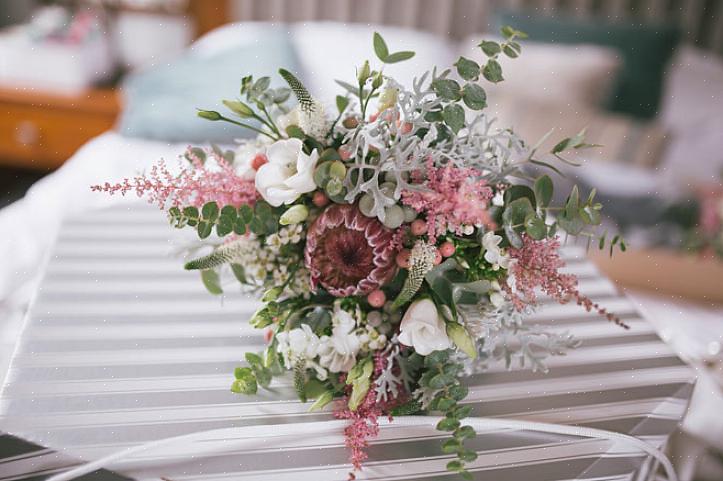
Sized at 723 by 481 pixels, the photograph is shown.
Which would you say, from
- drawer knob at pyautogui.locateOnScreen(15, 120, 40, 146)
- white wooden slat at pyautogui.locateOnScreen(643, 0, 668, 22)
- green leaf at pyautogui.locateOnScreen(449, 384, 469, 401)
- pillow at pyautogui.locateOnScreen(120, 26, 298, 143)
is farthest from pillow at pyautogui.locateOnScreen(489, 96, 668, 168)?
drawer knob at pyautogui.locateOnScreen(15, 120, 40, 146)

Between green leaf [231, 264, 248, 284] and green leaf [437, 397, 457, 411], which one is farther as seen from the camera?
green leaf [231, 264, 248, 284]

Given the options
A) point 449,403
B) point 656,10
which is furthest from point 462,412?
point 656,10

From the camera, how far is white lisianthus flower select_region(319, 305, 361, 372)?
2.31 feet

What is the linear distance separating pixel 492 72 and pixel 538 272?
220 mm

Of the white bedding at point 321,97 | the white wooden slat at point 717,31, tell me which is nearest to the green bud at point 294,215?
the white bedding at point 321,97

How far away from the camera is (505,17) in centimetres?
238

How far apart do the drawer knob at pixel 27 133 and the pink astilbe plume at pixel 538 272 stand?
92.5 inches

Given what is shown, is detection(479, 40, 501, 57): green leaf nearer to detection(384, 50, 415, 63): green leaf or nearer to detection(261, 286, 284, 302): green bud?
detection(384, 50, 415, 63): green leaf

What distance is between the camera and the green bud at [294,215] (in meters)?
0.70

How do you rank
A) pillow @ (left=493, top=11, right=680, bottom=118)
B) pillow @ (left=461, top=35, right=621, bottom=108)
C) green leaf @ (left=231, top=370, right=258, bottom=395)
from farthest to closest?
1. pillow @ (left=493, top=11, right=680, bottom=118)
2. pillow @ (left=461, top=35, right=621, bottom=108)
3. green leaf @ (left=231, top=370, right=258, bottom=395)

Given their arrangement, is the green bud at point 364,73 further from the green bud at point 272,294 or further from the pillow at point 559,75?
the pillow at point 559,75

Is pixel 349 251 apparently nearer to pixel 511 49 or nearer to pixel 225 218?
pixel 225 218

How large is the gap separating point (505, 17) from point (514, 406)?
6.32ft

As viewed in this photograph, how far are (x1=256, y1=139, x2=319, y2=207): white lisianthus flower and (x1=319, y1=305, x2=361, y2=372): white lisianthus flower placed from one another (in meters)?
0.14
